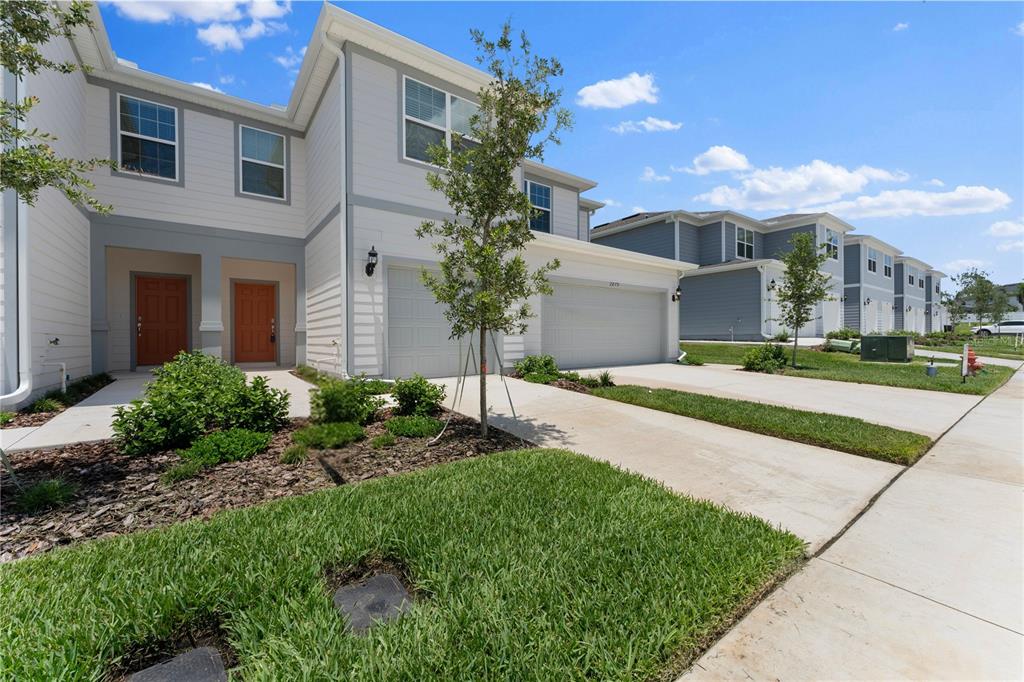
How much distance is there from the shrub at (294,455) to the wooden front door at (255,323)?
8.04 meters

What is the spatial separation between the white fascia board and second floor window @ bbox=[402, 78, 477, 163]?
9.68 ft

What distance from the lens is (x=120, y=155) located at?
319 inches

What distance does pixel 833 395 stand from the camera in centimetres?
739

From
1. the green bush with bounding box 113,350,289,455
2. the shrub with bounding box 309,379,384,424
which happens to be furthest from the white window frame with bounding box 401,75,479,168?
the green bush with bounding box 113,350,289,455

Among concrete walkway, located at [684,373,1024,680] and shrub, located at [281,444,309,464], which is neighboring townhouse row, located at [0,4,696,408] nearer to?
shrub, located at [281,444,309,464]

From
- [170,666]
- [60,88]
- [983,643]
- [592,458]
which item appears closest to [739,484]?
[592,458]

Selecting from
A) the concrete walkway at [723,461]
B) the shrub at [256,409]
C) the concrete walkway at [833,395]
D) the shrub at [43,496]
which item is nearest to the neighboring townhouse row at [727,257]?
the concrete walkway at [833,395]

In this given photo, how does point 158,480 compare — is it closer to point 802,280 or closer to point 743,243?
point 802,280

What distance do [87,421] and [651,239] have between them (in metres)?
21.5

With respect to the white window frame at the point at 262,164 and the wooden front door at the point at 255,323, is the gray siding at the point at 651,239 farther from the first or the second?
the wooden front door at the point at 255,323

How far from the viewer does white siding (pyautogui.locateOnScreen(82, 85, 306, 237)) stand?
798 cm

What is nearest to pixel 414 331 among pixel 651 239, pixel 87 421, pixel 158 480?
pixel 87 421

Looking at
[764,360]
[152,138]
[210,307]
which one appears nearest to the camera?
[152,138]

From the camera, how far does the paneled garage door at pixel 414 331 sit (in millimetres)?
8047
